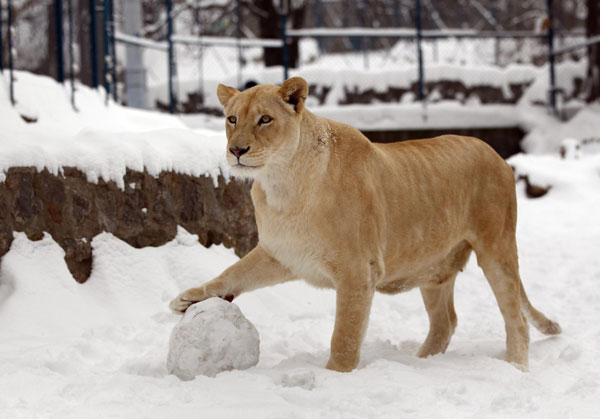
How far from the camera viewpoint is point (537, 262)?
6.82m

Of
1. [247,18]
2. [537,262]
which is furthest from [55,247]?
[247,18]

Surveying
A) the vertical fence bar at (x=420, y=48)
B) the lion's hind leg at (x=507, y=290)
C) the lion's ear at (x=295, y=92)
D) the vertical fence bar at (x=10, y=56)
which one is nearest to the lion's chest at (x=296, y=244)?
the lion's ear at (x=295, y=92)

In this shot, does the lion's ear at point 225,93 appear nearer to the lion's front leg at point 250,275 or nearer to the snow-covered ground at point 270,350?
the lion's front leg at point 250,275

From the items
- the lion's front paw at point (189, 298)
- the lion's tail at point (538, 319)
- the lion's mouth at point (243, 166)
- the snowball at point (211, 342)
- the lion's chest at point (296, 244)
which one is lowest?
the lion's tail at point (538, 319)

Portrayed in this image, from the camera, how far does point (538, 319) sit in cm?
463

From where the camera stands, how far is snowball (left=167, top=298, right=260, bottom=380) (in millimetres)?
3400

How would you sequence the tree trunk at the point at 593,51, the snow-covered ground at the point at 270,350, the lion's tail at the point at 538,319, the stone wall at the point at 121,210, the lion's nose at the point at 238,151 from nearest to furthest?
the snow-covered ground at the point at 270,350 < the lion's nose at the point at 238,151 < the stone wall at the point at 121,210 < the lion's tail at the point at 538,319 < the tree trunk at the point at 593,51

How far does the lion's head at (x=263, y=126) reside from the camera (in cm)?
340

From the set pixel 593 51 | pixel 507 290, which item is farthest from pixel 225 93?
pixel 593 51

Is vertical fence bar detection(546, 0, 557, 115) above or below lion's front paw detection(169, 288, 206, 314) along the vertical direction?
above

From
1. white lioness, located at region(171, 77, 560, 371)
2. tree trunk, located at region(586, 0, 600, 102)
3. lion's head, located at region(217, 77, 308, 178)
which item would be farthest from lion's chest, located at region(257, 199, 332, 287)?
tree trunk, located at region(586, 0, 600, 102)

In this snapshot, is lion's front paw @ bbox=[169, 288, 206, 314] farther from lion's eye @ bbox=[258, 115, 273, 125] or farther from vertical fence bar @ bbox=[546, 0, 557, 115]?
vertical fence bar @ bbox=[546, 0, 557, 115]

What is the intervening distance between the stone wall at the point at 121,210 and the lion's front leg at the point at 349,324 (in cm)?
196

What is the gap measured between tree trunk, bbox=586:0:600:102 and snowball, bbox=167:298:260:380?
11.5 m
